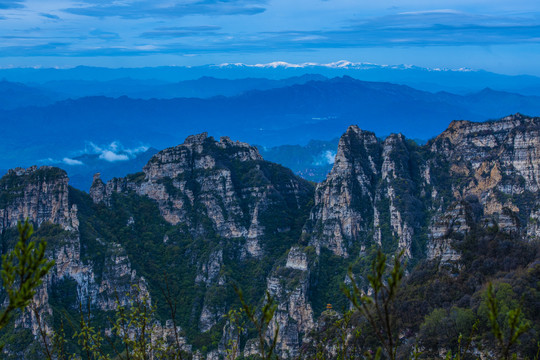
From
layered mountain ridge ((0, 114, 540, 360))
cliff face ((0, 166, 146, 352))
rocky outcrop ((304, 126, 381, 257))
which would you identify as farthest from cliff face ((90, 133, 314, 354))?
cliff face ((0, 166, 146, 352))

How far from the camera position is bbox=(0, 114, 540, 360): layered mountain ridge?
56.6 metres

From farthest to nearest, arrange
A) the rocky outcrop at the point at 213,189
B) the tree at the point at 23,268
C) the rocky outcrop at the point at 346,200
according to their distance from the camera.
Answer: the rocky outcrop at the point at 213,189 < the rocky outcrop at the point at 346,200 < the tree at the point at 23,268

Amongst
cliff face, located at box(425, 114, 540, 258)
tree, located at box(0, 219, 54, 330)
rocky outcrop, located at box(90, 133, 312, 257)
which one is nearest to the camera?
tree, located at box(0, 219, 54, 330)

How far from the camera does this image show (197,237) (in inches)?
2662

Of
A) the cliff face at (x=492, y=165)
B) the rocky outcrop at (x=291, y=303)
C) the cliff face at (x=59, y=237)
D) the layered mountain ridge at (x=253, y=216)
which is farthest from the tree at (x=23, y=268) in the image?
the cliff face at (x=59, y=237)

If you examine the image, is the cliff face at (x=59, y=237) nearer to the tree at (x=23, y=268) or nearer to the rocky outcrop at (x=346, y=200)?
the rocky outcrop at (x=346, y=200)

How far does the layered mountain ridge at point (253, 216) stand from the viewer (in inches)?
2227

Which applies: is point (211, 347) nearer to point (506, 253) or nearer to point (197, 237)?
point (197, 237)

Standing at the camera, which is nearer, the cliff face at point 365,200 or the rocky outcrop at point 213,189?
the cliff face at point 365,200

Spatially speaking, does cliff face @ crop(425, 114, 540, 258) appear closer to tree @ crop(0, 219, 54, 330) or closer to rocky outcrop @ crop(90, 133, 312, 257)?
rocky outcrop @ crop(90, 133, 312, 257)

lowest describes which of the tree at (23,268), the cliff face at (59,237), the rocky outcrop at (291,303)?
the tree at (23,268)

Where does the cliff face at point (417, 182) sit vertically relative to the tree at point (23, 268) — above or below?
above

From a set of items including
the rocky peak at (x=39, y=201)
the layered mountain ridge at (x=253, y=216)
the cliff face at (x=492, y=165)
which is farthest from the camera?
the rocky peak at (x=39, y=201)

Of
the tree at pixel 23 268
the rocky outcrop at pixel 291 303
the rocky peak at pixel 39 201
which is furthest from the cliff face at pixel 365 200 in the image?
the tree at pixel 23 268
